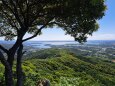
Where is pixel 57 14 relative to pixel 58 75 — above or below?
above

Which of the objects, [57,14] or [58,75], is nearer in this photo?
[57,14]

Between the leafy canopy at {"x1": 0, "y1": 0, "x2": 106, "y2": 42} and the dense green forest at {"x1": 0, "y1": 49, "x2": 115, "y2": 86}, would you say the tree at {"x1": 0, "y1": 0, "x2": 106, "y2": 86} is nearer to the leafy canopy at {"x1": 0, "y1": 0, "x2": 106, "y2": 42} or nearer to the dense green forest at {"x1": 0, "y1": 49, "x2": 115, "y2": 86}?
the leafy canopy at {"x1": 0, "y1": 0, "x2": 106, "y2": 42}

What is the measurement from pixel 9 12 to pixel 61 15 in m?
4.93

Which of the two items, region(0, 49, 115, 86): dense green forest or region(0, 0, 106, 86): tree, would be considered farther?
region(0, 49, 115, 86): dense green forest

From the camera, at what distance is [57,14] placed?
71.4ft

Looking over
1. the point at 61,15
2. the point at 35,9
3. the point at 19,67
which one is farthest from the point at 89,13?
the point at 19,67

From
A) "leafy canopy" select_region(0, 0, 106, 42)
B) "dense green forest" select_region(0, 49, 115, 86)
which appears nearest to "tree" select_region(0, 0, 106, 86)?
"leafy canopy" select_region(0, 0, 106, 42)

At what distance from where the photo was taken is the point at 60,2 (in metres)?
20.5

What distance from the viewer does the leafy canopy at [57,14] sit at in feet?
67.5

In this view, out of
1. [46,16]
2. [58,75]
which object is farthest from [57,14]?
[58,75]

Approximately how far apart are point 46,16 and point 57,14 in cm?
181

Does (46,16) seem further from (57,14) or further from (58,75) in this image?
(58,75)

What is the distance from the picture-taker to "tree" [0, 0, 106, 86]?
67.6 feet

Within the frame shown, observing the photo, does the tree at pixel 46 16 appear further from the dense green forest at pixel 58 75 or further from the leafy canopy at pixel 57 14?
the dense green forest at pixel 58 75
